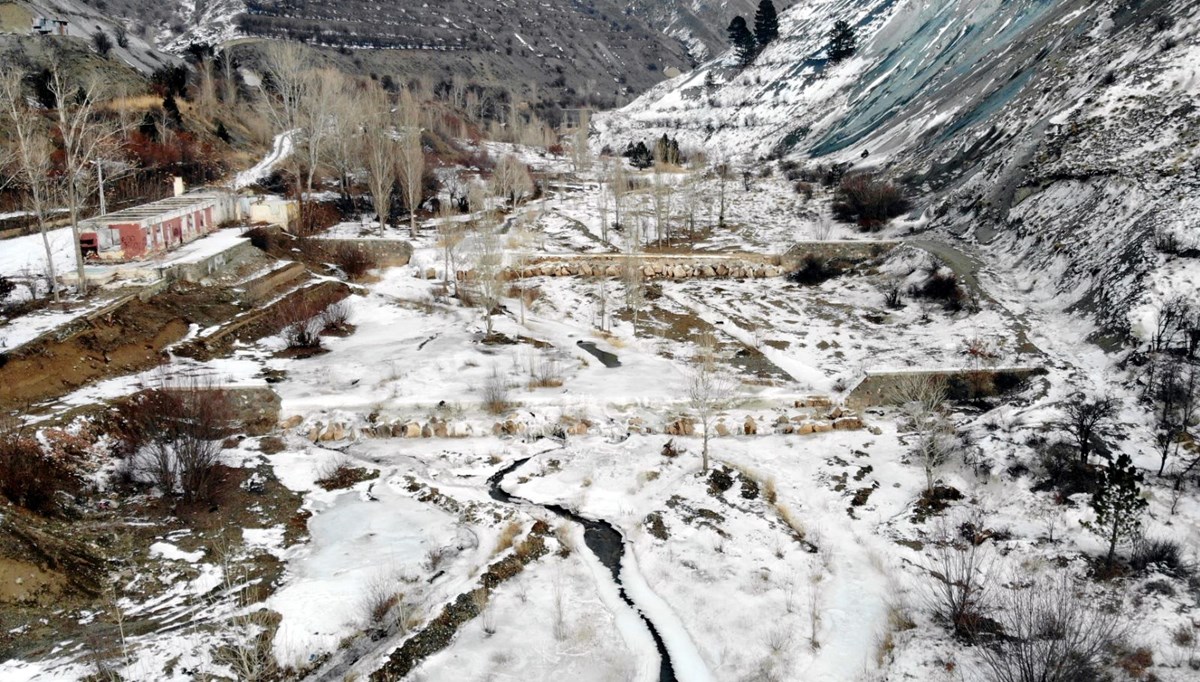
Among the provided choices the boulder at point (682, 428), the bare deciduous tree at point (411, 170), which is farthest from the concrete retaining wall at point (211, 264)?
the boulder at point (682, 428)

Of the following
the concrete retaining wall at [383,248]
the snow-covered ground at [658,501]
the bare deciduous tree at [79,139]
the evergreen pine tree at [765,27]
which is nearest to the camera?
the snow-covered ground at [658,501]

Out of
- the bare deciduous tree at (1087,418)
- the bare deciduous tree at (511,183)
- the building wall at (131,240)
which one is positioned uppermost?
the bare deciduous tree at (511,183)

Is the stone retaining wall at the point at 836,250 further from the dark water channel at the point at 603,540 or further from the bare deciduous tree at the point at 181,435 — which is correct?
the bare deciduous tree at the point at 181,435

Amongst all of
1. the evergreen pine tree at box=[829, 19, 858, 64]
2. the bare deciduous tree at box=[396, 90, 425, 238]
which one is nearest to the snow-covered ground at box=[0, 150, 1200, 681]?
the bare deciduous tree at box=[396, 90, 425, 238]

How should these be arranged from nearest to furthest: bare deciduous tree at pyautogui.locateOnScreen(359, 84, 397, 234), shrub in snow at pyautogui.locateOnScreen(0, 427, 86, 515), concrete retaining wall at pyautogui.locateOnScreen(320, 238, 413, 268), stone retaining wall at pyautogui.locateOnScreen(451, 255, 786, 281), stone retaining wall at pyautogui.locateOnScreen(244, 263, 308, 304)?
shrub in snow at pyautogui.locateOnScreen(0, 427, 86, 515)
stone retaining wall at pyautogui.locateOnScreen(244, 263, 308, 304)
concrete retaining wall at pyautogui.locateOnScreen(320, 238, 413, 268)
stone retaining wall at pyautogui.locateOnScreen(451, 255, 786, 281)
bare deciduous tree at pyautogui.locateOnScreen(359, 84, 397, 234)

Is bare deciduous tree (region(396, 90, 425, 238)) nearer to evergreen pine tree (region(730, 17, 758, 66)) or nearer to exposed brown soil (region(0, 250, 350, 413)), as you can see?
exposed brown soil (region(0, 250, 350, 413))
